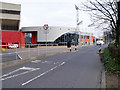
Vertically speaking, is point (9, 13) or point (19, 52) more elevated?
point (9, 13)

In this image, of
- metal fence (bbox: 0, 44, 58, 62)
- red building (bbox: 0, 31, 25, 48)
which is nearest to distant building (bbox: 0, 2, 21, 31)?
red building (bbox: 0, 31, 25, 48)

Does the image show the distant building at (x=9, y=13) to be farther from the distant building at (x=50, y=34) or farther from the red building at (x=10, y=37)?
the red building at (x=10, y=37)

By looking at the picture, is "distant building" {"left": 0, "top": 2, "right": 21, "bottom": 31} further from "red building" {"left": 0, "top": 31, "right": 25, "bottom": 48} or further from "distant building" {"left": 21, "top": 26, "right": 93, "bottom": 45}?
"red building" {"left": 0, "top": 31, "right": 25, "bottom": 48}

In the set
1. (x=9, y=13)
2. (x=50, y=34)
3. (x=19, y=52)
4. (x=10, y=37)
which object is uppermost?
(x=9, y=13)

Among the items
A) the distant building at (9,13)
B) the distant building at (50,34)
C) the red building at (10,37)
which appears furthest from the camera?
the distant building at (50,34)

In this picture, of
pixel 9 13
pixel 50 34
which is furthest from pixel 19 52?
pixel 50 34

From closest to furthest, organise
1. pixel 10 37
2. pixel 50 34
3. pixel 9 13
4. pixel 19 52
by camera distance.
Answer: pixel 19 52 → pixel 10 37 → pixel 9 13 → pixel 50 34

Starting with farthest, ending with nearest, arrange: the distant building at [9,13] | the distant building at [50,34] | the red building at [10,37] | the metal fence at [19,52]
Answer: the distant building at [50,34]
the distant building at [9,13]
the red building at [10,37]
the metal fence at [19,52]

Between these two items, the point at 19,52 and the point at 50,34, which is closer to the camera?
the point at 19,52

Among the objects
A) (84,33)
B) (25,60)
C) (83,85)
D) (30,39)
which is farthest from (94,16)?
(84,33)

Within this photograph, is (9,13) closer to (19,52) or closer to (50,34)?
(50,34)

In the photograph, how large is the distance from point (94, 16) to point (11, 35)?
36688mm

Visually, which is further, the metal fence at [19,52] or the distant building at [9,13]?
the distant building at [9,13]

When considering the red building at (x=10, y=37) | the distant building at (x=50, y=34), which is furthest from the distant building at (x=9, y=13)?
the red building at (x=10, y=37)
